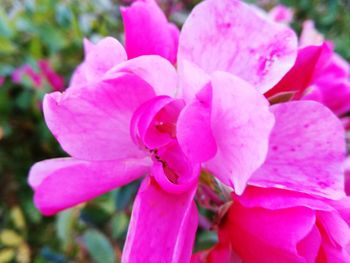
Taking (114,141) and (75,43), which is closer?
(114,141)

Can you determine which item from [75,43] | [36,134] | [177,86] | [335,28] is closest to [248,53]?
[177,86]

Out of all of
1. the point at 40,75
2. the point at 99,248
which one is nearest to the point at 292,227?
the point at 99,248

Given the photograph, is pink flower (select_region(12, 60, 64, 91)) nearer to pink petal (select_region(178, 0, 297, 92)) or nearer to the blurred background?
the blurred background

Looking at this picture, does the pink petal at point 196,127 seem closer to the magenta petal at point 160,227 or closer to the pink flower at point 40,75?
the magenta petal at point 160,227

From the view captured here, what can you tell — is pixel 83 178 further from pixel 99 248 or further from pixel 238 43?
pixel 99 248

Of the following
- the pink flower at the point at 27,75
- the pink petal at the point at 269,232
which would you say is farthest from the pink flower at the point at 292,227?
the pink flower at the point at 27,75

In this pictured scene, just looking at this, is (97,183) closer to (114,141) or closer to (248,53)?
(114,141)
